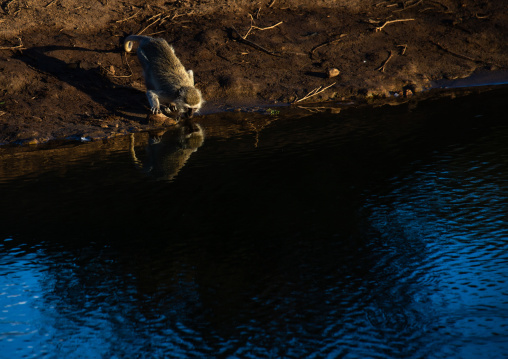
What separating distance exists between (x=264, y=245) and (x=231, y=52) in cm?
743

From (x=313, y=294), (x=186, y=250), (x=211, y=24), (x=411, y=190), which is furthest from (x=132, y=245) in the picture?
(x=211, y=24)

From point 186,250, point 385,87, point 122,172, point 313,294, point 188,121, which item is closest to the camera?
point 313,294

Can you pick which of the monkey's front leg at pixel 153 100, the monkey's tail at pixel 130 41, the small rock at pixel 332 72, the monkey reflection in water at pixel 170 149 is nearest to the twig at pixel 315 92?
the small rock at pixel 332 72

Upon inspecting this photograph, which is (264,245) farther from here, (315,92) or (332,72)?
(332,72)

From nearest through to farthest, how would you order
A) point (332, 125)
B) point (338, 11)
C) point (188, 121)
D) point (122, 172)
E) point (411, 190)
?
point (411, 190)
point (122, 172)
point (332, 125)
point (188, 121)
point (338, 11)

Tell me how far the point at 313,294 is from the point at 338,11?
10140 mm

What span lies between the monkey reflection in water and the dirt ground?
0.71 metres

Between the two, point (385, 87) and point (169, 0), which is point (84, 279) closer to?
point (385, 87)

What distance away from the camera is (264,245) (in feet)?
18.3

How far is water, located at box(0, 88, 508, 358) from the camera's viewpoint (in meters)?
4.20

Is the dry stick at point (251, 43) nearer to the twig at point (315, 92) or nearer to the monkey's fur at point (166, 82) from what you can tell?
the twig at point (315, 92)

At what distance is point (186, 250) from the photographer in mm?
5566

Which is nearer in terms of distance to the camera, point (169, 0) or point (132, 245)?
point (132, 245)

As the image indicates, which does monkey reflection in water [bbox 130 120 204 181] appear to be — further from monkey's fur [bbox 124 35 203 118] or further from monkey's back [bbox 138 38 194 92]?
monkey's back [bbox 138 38 194 92]
